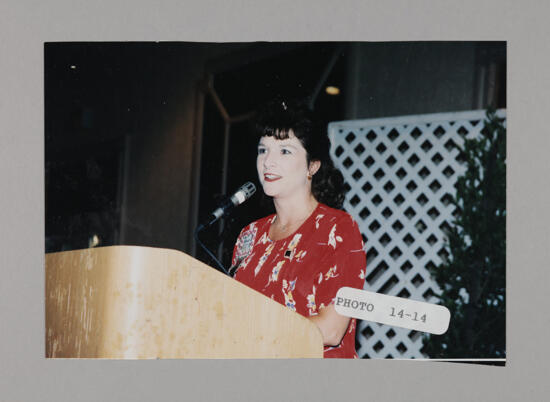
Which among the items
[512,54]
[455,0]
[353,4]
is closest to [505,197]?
[512,54]

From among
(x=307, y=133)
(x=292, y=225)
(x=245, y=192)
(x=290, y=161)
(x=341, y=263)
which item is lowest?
(x=341, y=263)

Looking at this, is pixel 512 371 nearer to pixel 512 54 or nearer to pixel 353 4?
pixel 512 54

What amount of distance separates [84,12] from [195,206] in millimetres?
834

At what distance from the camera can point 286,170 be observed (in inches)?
82.8

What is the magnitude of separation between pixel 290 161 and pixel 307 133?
123mm

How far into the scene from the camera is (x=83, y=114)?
7.39ft

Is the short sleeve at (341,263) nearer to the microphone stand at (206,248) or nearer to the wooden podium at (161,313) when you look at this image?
the wooden podium at (161,313)

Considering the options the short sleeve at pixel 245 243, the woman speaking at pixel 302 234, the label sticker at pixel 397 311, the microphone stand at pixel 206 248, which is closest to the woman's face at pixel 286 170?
the woman speaking at pixel 302 234

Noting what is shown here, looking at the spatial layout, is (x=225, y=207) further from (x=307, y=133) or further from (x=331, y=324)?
(x=331, y=324)

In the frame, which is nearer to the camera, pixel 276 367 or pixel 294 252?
pixel 294 252

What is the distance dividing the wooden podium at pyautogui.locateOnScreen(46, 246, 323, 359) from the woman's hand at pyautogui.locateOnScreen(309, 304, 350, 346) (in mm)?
107

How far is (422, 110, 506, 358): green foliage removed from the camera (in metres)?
2.21

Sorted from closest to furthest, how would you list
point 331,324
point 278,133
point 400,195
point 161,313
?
point 161,313 → point 331,324 → point 278,133 → point 400,195

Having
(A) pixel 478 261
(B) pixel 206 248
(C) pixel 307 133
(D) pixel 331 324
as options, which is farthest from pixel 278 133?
(A) pixel 478 261
